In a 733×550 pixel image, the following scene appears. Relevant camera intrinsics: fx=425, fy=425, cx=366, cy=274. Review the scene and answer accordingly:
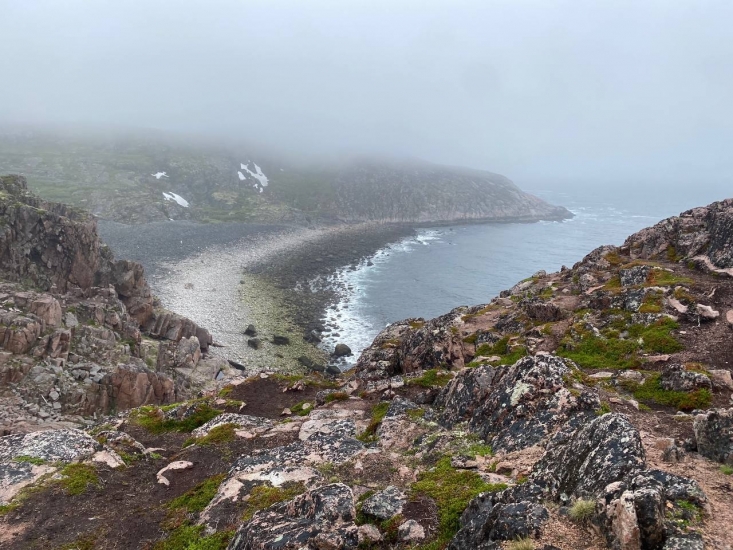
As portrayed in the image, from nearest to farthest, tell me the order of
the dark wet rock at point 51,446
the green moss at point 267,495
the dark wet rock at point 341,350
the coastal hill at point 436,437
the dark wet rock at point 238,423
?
the coastal hill at point 436,437 → the green moss at point 267,495 → the dark wet rock at point 51,446 → the dark wet rock at point 238,423 → the dark wet rock at point 341,350

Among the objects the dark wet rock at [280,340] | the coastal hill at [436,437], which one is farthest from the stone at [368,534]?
the dark wet rock at [280,340]

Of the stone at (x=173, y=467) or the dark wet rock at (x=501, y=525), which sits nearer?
the dark wet rock at (x=501, y=525)

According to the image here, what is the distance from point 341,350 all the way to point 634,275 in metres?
44.1

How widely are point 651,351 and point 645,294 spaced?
8901mm

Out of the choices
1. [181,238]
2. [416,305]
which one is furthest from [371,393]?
[181,238]

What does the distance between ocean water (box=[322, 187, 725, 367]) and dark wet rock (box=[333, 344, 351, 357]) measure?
55.8 inches

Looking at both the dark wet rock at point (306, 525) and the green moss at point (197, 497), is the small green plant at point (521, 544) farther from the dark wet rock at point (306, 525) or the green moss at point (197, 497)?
the green moss at point (197, 497)

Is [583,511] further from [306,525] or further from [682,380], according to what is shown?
[682,380]

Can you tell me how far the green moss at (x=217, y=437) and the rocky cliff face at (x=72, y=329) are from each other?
15115 millimetres

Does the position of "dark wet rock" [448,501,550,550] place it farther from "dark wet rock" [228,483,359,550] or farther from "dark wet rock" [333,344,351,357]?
"dark wet rock" [333,344,351,357]

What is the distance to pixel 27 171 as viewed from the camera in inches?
7249

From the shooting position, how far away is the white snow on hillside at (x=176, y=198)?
598ft

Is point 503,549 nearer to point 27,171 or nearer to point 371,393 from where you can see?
point 371,393

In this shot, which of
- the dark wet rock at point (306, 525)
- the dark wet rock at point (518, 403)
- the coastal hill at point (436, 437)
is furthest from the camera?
the dark wet rock at point (518, 403)
